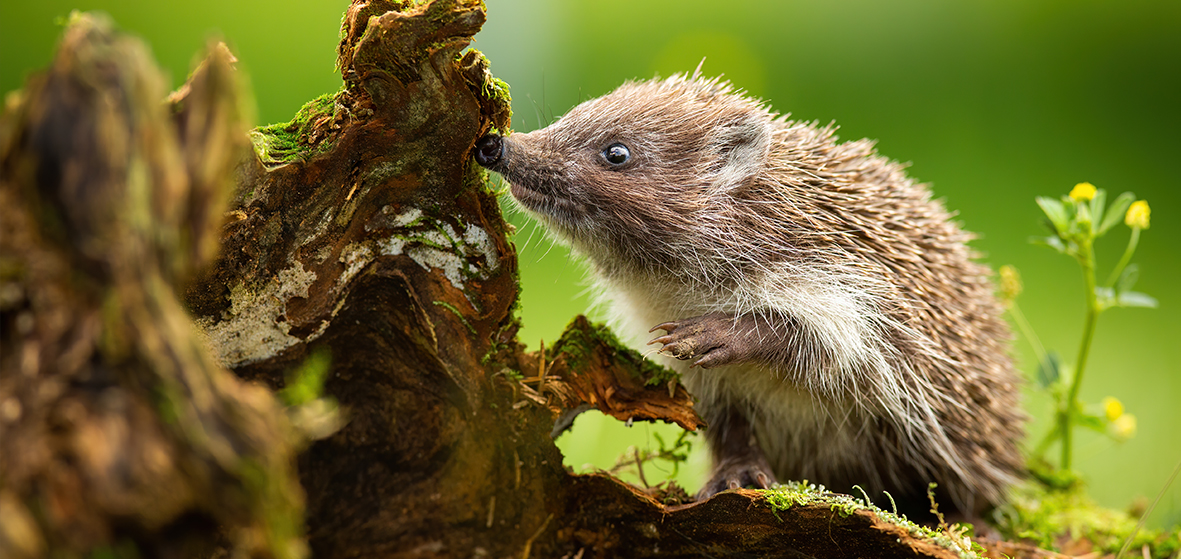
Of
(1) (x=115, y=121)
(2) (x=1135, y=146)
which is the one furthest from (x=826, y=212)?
(2) (x=1135, y=146)

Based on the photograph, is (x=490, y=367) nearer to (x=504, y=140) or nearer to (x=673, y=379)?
(x=673, y=379)

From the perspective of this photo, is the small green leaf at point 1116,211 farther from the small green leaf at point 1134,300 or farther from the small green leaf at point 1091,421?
the small green leaf at point 1091,421

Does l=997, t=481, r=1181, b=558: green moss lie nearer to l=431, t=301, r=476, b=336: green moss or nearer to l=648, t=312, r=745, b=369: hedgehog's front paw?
l=648, t=312, r=745, b=369: hedgehog's front paw

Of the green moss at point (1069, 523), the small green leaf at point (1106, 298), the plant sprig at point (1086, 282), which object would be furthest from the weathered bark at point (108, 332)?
the small green leaf at point (1106, 298)

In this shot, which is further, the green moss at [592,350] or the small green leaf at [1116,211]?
the small green leaf at [1116,211]

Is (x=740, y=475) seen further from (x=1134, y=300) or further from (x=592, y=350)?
(x=1134, y=300)

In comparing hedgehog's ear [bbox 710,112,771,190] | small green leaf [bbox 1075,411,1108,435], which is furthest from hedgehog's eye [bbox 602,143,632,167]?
small green leaf [bbox 1075,411,1108,435]
